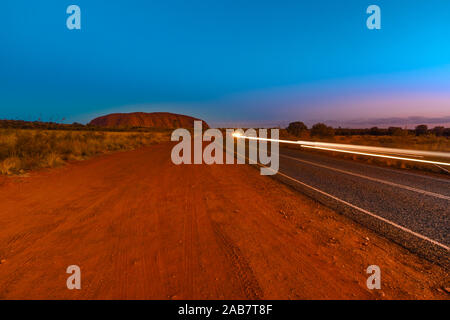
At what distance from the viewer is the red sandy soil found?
2.72 metres

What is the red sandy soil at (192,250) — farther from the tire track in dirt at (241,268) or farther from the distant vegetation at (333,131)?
the distant vegetation at (333,131)

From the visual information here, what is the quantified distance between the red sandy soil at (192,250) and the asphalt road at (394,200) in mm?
636

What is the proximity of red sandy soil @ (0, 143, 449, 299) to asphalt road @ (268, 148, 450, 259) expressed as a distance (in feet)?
2.09

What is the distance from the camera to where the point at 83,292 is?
259 cm

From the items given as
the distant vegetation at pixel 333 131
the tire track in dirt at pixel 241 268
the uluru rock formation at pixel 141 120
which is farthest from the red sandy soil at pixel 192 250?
the uluru rock formation at pixel 141 120

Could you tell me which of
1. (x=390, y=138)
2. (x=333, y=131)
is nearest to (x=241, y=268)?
(x=390, y=138)

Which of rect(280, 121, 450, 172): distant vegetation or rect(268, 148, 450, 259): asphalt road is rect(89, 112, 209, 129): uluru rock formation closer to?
rect(280, 121, 450, 172): distant vegetation

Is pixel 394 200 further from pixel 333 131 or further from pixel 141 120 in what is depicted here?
pixel 141 120

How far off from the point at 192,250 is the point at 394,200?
6.11 meters

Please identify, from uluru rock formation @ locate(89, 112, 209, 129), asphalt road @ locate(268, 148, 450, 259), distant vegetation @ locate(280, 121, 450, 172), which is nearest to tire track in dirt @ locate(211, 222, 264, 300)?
asphalt road @ locate(268, 148, 450, 259)

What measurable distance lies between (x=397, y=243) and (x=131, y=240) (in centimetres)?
458

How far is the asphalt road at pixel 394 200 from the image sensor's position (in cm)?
441

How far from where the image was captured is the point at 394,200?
261 inches
